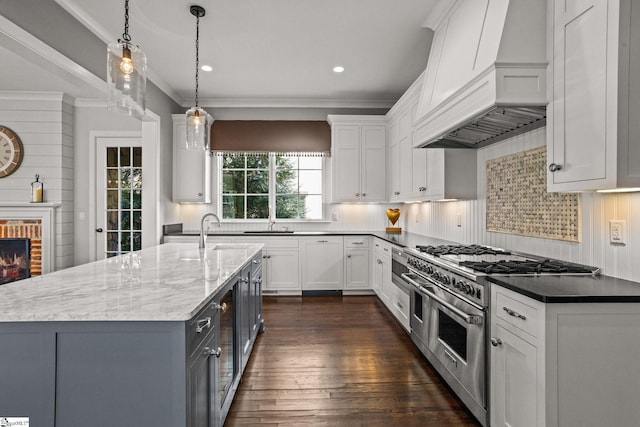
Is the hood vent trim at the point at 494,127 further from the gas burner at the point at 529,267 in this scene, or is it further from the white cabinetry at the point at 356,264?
the white cabinetry at the point at 356,264

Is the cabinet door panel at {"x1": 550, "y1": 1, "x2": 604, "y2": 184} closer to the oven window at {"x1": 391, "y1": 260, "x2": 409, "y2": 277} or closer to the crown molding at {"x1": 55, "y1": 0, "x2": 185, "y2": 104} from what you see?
the oven window at {"x1": 391, "y1": 260, "x2": 409, "y2": 277}

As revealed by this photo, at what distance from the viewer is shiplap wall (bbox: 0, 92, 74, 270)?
5.25 metres

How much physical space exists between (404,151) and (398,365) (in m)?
2.56

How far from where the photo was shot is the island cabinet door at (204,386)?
1420 mm

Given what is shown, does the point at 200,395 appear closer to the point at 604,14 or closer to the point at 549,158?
the point at 549,158

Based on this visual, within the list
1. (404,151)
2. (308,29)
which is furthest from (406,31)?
(404,151)

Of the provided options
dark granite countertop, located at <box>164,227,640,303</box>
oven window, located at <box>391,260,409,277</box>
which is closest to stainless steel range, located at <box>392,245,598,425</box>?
dark granite countertop, located at <box>164,227,640,303</box>

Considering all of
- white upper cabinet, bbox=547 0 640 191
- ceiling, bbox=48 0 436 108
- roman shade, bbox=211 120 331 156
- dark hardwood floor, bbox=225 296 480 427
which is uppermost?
ceiling, bbox=48 0 436 108

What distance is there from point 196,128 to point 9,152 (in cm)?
418

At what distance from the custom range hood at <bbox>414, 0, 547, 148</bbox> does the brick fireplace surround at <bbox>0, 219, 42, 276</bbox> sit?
5.27m

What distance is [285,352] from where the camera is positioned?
318 centimetres

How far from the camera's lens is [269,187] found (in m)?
5.86

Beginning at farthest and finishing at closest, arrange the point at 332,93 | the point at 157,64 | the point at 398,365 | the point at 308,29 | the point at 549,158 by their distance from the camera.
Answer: the point at 332,93 → the point at 157,64 → the point at 308,29 → the point at 398,365 → the point at 549,158

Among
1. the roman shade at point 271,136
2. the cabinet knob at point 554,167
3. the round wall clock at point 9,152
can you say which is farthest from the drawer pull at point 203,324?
the round wall clock at point 9,152
